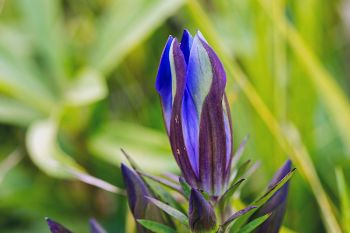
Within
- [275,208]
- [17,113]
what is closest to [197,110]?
[275,208]

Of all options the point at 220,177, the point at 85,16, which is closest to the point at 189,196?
the point at 220,177

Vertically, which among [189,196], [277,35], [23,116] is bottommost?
[189,196]

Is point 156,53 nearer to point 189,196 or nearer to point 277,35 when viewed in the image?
point 277,35

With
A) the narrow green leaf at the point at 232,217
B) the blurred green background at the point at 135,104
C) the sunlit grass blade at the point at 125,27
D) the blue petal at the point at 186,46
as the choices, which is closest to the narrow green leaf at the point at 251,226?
the narrow green leaf at the point at 232,217

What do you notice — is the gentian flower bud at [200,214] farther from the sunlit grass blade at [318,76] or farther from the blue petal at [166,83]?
the sunlit grass blade at [318,76]

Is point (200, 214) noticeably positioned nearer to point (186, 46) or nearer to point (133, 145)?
point (186, 46)
